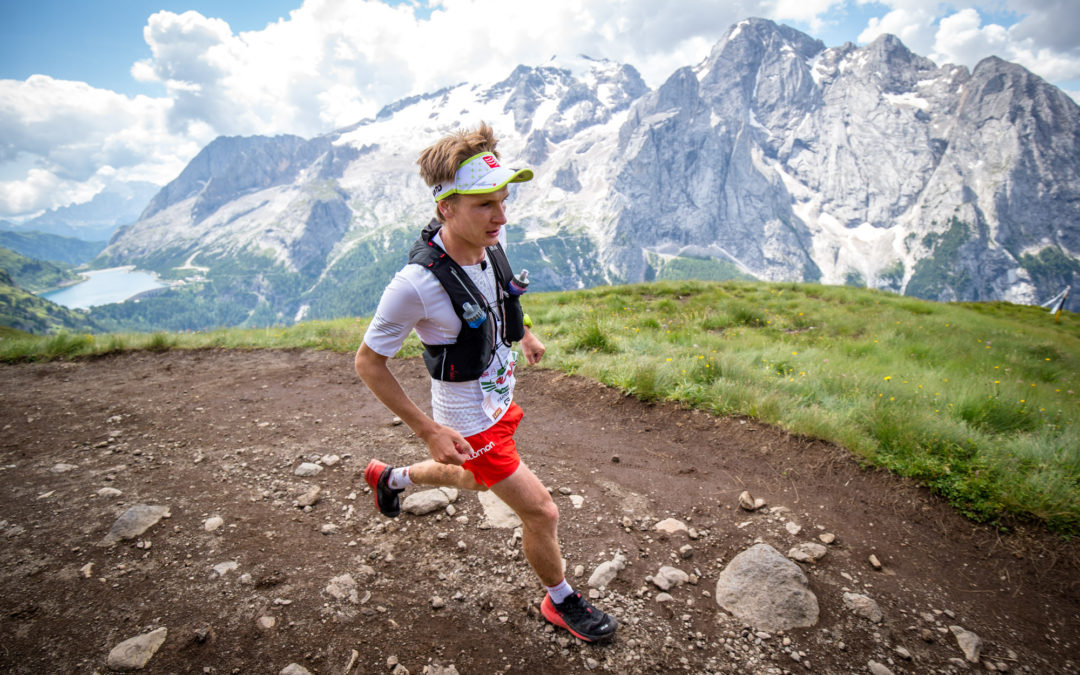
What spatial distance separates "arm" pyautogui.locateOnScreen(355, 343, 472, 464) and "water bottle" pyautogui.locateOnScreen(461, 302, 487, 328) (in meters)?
0.52

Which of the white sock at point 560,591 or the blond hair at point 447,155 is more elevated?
the blond hair at point 447,155

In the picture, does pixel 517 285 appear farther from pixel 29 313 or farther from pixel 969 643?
pixel 29 313

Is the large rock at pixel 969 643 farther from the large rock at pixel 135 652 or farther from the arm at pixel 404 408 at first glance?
the large rock at pixel 135 652

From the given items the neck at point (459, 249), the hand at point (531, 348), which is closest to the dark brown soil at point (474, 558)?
the hand at point (531, 348)

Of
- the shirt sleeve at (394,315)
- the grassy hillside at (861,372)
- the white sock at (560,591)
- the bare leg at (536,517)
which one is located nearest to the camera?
the shirt sleeve at (394,315)

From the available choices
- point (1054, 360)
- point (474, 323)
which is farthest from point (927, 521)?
point (1054, 360)

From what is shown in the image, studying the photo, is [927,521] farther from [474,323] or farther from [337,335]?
[337,335]

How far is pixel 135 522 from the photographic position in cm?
404

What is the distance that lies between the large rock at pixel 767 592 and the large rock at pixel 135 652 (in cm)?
373

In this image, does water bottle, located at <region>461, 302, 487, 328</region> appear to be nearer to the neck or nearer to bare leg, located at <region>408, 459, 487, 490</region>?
the neck

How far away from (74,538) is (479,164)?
452 centimetres

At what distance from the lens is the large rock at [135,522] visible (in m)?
3.87

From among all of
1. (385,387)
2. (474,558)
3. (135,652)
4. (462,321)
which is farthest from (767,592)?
(135,652)

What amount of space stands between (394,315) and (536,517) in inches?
61.9
